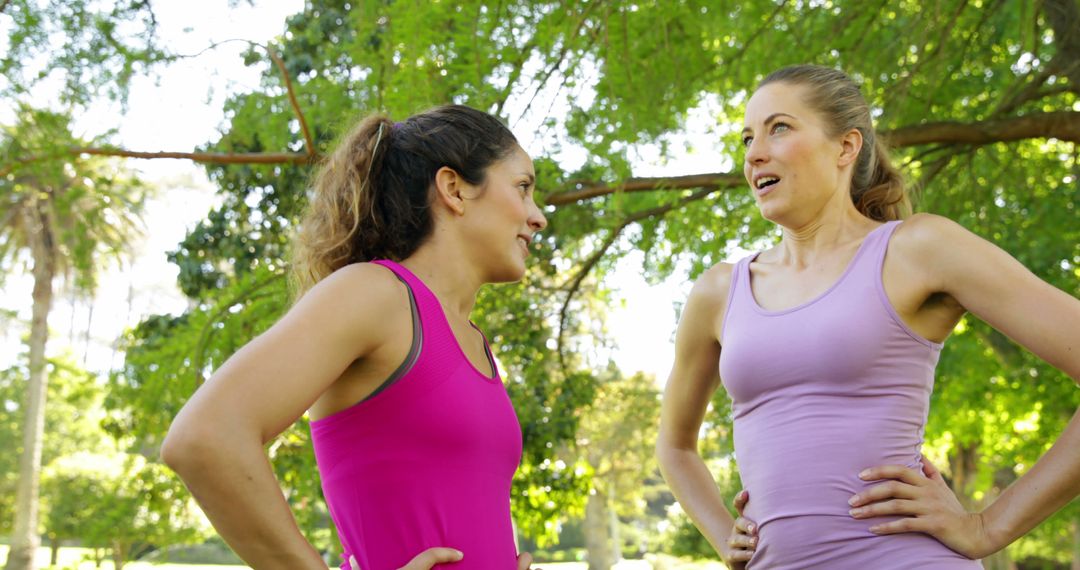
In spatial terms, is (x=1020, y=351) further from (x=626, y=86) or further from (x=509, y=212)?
(x=509, y=212)

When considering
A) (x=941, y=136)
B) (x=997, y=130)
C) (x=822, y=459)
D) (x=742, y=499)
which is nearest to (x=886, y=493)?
(x=822, y=459)

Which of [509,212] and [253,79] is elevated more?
[253,79]

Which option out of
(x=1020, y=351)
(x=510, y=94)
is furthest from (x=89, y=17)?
(x=1020, y=351)

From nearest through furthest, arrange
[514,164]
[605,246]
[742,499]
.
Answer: [514,164] → [742,499] → [605,246]

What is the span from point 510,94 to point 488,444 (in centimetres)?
305

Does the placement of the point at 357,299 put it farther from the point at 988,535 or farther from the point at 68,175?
the point at 68,175

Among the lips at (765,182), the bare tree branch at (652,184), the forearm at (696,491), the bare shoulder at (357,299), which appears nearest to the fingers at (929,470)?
the forearm at (696,491)

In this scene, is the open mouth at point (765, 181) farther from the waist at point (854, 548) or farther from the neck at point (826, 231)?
the waist at point (854, 548)

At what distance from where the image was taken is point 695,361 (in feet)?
9.27

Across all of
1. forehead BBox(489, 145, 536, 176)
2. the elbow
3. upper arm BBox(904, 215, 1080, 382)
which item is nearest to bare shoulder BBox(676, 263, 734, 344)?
upper arm BBox(904, 215, 1080, 382)

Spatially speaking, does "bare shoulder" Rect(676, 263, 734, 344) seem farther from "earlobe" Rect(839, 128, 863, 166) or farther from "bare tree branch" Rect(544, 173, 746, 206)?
"bare tree branch" Rect(544, 173, 746, 206)

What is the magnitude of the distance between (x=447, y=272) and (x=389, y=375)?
346 mm

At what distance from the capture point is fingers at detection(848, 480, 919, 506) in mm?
2199

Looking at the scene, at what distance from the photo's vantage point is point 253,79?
5.41 meters
